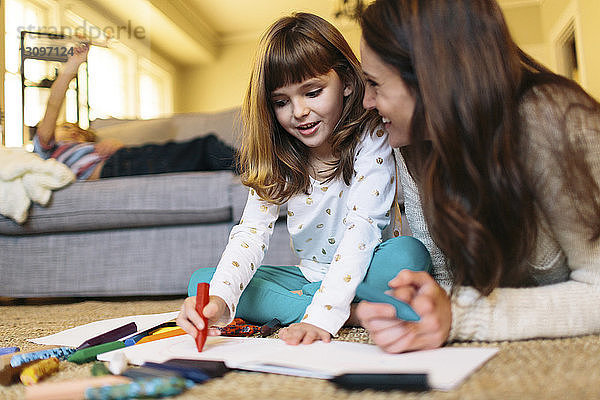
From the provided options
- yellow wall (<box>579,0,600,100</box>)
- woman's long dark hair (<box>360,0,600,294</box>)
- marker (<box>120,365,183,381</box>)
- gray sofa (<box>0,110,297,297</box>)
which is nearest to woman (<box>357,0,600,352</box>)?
woman's long dark hair (<box>360,0,600,294</box>)

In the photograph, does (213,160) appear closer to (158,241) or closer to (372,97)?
(158,241)

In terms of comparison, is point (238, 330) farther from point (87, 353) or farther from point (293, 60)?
point (293, 60)

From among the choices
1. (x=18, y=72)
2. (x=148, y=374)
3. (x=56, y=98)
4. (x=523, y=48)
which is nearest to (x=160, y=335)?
(x=148, y=374)

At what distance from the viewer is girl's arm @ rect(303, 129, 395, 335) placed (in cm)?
79

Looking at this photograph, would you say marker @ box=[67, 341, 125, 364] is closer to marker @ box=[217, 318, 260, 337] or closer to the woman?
marker @ box=[217, 318, 260, 337]

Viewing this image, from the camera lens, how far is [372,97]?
0.81 metres

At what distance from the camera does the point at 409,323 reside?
63 centimetres

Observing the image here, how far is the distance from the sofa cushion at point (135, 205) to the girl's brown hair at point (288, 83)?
0.57 m

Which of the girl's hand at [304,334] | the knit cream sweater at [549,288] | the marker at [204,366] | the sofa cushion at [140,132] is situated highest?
the sofa cushion at [140,132]

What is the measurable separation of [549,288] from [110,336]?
2.01 ft

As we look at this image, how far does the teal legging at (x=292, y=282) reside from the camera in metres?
0.83

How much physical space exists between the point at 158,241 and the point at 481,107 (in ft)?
3.91

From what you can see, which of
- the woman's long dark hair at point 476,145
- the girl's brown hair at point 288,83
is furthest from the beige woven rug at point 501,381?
the girl's brown hair at point 288,83

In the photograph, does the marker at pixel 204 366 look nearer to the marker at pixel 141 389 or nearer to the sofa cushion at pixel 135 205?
the marker at pixel 141 389
